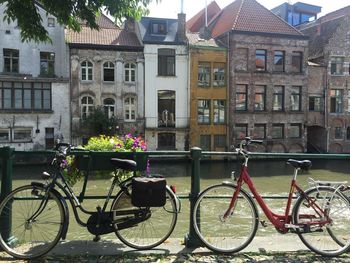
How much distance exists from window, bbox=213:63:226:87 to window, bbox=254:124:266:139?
4.79 m

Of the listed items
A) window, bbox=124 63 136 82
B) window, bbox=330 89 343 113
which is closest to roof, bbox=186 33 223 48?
window, bbox=124 63 136 82

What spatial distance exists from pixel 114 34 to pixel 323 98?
19.4 meters

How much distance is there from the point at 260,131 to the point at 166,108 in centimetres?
858

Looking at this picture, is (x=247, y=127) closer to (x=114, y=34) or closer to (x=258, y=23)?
(x=258, y=23)

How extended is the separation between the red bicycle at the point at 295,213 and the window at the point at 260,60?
107 ft

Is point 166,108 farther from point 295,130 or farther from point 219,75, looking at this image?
point 295,130

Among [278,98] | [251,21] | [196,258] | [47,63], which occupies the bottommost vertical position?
[196,258]

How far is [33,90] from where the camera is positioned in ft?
103

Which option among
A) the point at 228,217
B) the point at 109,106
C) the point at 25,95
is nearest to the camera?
the point at 228,217

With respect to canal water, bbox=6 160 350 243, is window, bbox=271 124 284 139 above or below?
above

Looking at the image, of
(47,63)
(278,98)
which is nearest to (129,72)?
(47,63)

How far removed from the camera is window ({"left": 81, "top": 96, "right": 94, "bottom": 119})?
1281 inches

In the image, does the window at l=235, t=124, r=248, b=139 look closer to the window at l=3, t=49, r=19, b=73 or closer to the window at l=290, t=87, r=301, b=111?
the window at l=290, t=87, r=301, b=111

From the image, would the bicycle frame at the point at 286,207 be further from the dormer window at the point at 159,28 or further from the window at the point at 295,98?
the window at the point at 295,98
